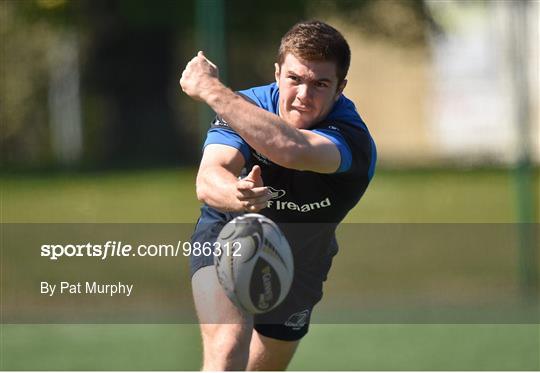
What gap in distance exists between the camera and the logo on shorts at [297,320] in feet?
19.3

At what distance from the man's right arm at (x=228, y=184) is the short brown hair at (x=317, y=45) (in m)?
0.45

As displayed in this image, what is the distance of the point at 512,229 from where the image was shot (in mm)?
11023

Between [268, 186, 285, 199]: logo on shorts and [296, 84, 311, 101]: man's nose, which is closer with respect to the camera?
[296, 84, 311, 101]: man's nose

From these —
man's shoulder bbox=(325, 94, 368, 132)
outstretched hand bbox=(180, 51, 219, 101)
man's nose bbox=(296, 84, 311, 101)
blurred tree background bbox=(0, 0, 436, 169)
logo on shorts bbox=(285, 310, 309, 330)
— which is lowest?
blurred tree background bbox=(0, 0, 436, 169)

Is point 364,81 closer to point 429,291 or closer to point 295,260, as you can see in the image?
point 429,291

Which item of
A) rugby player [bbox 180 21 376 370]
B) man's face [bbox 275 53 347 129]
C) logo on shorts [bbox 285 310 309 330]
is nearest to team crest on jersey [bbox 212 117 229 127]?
rugby player [bbox 180 21 376 370]

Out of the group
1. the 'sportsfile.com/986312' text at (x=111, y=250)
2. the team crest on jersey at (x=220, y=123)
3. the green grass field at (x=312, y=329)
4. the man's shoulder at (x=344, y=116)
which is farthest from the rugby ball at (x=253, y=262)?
the 'sportsfile.com/986312' text at (x=111, y=250)

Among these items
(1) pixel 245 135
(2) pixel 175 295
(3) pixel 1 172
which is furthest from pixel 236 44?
(1) pixel 245 135

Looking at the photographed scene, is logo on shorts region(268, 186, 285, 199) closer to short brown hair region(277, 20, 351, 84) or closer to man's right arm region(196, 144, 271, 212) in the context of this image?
man's right arm region(196, 144, 271, 212)

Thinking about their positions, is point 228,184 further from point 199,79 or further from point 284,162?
point 199,79

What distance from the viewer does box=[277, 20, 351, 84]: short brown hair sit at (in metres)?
4.95

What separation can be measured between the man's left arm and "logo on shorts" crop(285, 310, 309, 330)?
1.17 metres

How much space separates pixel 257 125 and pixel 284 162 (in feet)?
0.65

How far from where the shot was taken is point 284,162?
4824 mm
